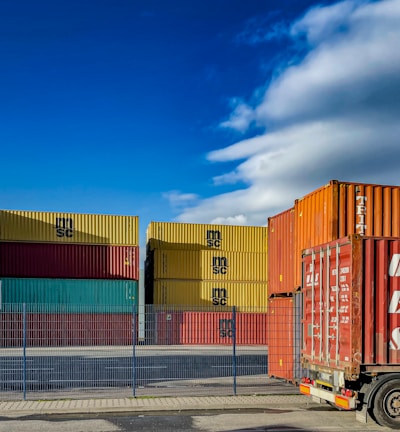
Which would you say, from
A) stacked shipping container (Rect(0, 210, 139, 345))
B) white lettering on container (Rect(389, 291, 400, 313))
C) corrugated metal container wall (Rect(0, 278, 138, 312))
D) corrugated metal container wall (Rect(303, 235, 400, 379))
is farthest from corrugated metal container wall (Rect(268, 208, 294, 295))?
stacked shipping container (Rect(0, 210, 139, 345))

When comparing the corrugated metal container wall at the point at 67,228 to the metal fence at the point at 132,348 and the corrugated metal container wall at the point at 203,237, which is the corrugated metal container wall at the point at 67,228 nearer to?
the corrugated metal container wall at the point at 203,237

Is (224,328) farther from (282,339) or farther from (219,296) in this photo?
(219,296)

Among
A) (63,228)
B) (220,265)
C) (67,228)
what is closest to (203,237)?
(220,265)

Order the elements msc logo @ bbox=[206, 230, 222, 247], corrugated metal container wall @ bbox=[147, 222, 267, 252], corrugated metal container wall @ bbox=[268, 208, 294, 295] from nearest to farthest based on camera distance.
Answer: corrugated metal container wall @ bbox=[268, 208, 294, 295] → corrugated metal container wall @ bbox=[147, 222, 267, 252] → msc logo @ bbox=[206, 230, 222, 247]

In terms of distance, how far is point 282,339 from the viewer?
14.5 m

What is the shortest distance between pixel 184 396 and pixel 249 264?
2557 cm

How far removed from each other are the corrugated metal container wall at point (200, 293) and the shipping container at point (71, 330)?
20.6m

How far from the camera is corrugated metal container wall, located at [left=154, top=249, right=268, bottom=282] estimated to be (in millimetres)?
37281

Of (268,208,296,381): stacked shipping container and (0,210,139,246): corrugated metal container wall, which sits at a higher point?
(0,210,139,246): corrugated metal container wall

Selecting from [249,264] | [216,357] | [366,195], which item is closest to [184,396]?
[366,195]

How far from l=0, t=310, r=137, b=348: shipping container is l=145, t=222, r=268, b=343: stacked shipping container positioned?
2073 cm

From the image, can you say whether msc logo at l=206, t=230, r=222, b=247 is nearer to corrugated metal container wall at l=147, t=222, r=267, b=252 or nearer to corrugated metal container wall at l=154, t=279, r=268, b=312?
corrugated metal container wall at l=147, t=222, r=267, b=252

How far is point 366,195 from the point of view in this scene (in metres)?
12.6

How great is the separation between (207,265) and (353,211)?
83.2ft
